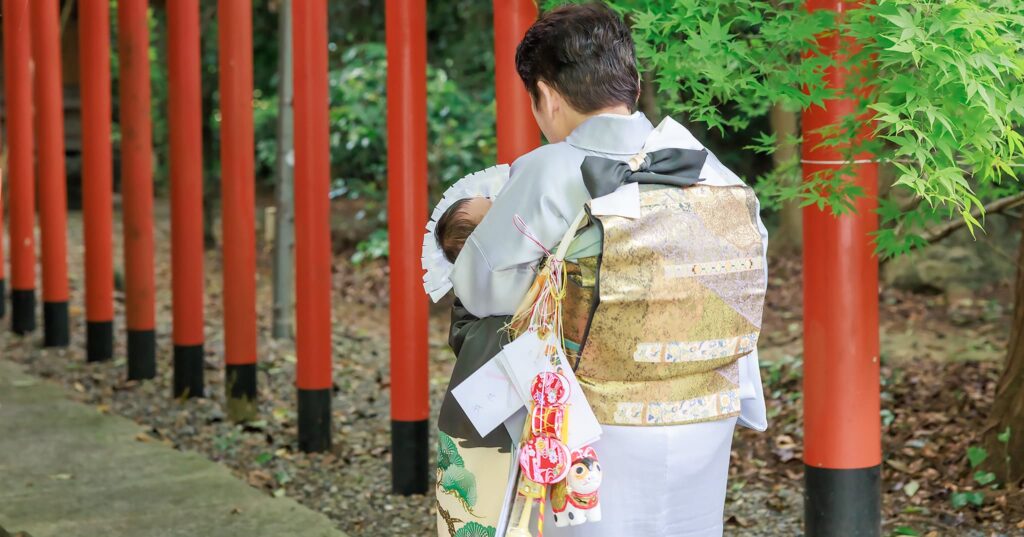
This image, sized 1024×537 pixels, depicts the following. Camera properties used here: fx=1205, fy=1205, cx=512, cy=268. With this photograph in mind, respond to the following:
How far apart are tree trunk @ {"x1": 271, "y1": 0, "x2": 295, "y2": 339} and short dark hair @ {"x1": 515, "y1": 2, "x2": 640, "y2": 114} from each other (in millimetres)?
5062

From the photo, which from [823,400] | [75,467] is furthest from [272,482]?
[823,400]

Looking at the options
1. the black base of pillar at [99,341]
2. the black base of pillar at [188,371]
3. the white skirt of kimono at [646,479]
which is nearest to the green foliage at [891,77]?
the white skirt of kimono at [646,479]

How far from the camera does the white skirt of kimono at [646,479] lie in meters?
1.97

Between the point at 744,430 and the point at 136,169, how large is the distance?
10.2ft

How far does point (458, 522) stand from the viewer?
2164 millimetres

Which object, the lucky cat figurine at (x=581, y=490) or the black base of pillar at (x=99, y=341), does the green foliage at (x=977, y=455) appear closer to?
the lucky cat figurine at (x=581, y=490)

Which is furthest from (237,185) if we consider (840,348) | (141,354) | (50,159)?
(840,348)

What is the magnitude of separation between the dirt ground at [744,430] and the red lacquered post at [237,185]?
368mm

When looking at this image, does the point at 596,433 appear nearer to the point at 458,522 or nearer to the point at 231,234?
the point at 458,522

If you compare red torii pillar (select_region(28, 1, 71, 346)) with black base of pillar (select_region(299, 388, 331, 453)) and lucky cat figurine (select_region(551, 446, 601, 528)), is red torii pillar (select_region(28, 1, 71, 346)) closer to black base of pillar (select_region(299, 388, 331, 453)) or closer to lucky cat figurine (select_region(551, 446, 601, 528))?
black base of pillar (select_region(299, 388, 331, 453))

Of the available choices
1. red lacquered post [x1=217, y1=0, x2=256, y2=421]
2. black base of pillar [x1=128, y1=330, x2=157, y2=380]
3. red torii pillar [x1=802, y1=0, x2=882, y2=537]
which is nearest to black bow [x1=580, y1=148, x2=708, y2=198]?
red torii pillar [x1=802, y1=0, x2=882, y2=537]

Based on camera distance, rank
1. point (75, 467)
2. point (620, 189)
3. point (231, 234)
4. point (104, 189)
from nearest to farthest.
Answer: point (620, 189) < point (75, 467) < point (231, 234) < point (104, 189)

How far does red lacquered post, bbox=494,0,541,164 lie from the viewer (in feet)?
11.5

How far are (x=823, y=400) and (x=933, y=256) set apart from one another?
5592 millimetres
